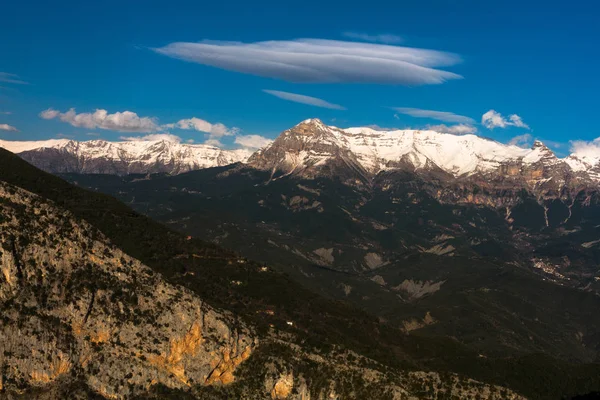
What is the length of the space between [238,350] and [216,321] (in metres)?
10.1

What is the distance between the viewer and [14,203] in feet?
600

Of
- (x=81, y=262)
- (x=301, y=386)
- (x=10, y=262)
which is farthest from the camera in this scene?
(x=301, y=386)

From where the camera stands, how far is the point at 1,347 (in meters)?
154

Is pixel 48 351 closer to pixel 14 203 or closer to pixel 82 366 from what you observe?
pixel 82 366

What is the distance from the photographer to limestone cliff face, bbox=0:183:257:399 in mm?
158750

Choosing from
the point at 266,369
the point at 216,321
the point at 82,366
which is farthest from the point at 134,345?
the point at 266,369

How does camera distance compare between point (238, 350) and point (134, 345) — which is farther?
point (238, 350)

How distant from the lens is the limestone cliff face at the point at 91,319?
15875 cm

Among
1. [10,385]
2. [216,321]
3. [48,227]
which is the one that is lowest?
[10,385]

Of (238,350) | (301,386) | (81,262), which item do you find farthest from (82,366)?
(301,386)

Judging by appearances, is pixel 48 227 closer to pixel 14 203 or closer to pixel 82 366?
pixel 14 203

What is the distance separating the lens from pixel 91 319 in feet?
552

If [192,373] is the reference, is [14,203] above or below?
above

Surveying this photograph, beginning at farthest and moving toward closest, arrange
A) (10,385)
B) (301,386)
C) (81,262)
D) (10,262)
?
(301,386) < (81,262) < (10,262) < (10,385)
